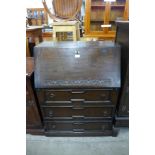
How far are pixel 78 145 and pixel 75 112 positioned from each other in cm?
32

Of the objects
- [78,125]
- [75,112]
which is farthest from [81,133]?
[75,112]

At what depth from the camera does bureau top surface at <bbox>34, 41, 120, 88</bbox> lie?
1.63 m

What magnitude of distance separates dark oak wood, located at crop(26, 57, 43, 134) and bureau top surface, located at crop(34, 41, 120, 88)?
2.7 inches

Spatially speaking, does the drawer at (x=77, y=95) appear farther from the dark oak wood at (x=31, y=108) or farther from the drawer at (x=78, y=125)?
the drawer at (x=78, y=125)

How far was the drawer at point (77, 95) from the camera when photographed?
1683mm

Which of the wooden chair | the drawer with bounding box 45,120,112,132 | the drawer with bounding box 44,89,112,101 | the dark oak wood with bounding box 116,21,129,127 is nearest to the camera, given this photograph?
the dark oak wood with bounding box 116,21,129,127

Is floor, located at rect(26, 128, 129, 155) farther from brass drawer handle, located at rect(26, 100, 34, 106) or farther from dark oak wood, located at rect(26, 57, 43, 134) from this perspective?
brass drawer handle, located at rect(26, 100, 34, 106)

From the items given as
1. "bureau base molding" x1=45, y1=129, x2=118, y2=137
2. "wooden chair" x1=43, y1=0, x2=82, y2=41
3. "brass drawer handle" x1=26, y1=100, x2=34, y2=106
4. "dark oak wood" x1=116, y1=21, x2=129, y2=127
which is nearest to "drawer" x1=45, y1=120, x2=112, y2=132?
"bureau base molding" x1=45, y1=129, x2=118, y2=137

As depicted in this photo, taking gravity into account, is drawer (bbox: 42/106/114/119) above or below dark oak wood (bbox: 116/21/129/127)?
below

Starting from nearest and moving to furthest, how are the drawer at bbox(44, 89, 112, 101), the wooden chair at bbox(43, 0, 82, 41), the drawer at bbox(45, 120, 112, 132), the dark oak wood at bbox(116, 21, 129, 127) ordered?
the dark oak wood at bbox(116, 21, 129, 127)
the drawer at bbox(44, 89, 112, 101)
the drawer at bbox(45, 120, 112, 132)
the wooden chair at bbox(43, 0, 82, 41)

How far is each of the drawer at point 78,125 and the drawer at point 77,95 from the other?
267 mm
